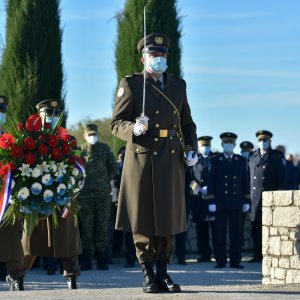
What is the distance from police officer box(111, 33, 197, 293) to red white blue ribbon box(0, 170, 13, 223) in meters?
1.41

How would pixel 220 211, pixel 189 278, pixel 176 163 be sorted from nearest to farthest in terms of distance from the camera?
pixel 176 163
pixel 189 278
pixel 220 211

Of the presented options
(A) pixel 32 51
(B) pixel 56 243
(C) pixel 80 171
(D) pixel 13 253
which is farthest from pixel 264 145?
(D) pixel 13 253

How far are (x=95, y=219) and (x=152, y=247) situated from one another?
7.07 metres

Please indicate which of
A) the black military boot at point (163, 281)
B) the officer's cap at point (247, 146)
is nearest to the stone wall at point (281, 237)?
the black military boot at point (163, 281)

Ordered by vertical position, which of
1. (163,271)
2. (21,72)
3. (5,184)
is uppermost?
(21,72)

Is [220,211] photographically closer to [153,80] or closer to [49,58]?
[49,58]

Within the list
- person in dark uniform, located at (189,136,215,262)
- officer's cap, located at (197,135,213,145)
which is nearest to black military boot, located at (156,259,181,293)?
person in dark uniform, located at (189,136,215,262)

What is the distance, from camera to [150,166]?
9242 mm

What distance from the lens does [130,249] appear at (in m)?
17.0

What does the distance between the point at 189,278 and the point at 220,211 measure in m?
2.41

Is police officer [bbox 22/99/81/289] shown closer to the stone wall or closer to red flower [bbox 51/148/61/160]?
red flower [bbox 51/148/61/160]

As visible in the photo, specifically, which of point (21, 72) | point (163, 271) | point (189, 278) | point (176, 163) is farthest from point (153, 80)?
point (21, 72)

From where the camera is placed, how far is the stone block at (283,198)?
1311 centimetres

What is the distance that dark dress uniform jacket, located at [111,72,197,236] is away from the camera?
9227 millimetres
